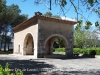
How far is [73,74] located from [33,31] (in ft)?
40.8

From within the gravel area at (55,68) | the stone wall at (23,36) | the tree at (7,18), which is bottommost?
the gravel area at (55,68)

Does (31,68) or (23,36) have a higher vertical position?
(23,36)

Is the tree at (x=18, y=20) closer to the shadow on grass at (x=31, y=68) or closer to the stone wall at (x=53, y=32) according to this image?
the stone wall at (x=53, y=32)

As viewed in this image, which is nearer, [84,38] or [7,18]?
[7,18]

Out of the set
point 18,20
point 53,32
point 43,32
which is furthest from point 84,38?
point 43,32

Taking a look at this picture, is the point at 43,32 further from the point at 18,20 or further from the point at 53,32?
the point at 18,20

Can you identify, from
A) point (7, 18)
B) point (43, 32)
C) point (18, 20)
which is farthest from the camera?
point (18, 20)

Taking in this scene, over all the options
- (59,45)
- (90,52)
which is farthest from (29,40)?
(59,45)

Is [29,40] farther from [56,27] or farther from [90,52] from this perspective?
[90,52]

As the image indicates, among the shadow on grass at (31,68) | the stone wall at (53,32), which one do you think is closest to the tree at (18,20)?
the stone wall at (53,32)

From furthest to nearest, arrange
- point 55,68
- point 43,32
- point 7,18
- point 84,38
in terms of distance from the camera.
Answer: point 84,38, point 7,18, point 43,32, point 55,68

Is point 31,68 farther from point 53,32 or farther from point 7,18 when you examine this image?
point 7,18

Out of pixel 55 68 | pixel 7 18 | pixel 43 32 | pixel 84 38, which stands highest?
pixel 7 18

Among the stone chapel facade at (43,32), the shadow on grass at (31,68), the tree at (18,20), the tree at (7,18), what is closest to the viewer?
the shadow on grass at (31,68)
